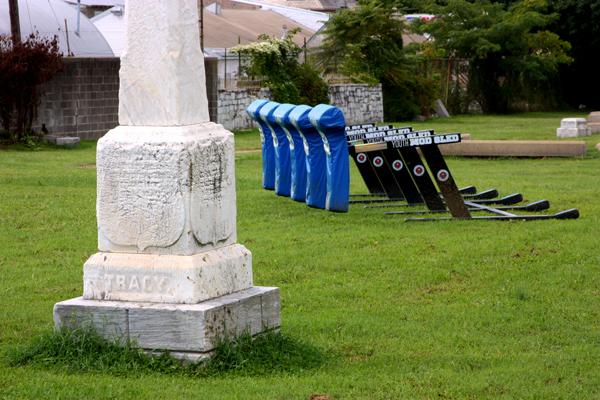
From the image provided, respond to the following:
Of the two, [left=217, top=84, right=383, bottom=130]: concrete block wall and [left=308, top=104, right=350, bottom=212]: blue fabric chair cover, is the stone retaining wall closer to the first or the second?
[left=217, top=84, right=383, bottom=130]: concrete block wall

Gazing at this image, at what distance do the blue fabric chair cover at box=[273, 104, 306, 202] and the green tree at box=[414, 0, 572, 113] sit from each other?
76.1 ft

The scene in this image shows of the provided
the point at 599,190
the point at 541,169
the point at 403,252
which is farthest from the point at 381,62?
the point at 403,252

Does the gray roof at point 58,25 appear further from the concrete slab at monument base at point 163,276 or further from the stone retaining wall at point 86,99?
the concrete slab at monument base at point 163,276

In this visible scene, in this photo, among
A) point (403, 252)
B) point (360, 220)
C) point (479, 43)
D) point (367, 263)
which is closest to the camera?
point (367, 263)

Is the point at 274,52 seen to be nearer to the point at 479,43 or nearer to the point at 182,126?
the point at 479,43

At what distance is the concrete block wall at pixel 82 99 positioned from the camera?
61.7 feet

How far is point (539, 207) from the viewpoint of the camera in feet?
29.7

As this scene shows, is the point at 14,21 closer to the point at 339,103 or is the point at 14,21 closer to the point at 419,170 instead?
the point at 339,103

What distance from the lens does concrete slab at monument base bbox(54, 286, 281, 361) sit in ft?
12.6

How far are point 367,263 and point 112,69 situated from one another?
15.4 meters

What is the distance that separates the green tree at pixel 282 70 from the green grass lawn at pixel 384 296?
13.8 metres

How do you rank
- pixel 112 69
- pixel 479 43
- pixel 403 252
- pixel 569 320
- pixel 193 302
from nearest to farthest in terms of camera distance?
pixel 193 302, pixel 569 320, pixel 403 252, pixel 112 69, pixel 479 43

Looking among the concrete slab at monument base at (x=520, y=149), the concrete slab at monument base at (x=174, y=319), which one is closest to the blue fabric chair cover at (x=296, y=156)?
the concrete slab at monument base at (x=174, y=319)

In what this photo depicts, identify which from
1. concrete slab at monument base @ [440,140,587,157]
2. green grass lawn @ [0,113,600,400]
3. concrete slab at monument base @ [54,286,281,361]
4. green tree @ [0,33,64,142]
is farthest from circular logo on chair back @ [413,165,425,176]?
green tree @ [0,33,64,142]
